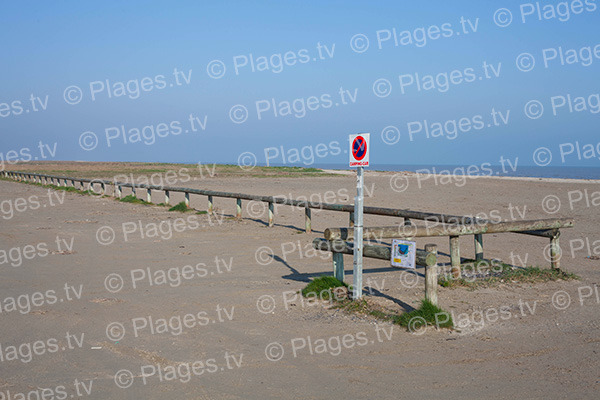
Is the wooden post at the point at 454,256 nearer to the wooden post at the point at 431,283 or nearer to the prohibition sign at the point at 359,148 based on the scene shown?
→ the wooden post at the point at 431,283

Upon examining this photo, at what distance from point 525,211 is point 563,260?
961cm

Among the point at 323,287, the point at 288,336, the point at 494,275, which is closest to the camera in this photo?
the point at 288,336

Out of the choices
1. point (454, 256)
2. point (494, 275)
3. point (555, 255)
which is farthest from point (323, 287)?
point (555, 255)

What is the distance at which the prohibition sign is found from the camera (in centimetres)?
646

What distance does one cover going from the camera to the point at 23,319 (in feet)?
21.6

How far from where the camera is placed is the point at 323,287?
7.56m

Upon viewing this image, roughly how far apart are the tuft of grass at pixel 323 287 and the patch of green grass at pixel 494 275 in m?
1.59

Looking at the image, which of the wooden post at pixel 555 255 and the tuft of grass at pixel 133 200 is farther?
the tuft of grass at pixel 133 200

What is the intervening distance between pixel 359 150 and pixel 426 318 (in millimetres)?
2053

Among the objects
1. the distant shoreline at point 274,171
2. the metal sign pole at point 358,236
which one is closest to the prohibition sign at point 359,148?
the metal sign pole at point 358,236

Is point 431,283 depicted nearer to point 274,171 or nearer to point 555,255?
point 555,255

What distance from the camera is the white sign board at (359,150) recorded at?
21.1 ft

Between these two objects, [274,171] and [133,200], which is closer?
[133,200]

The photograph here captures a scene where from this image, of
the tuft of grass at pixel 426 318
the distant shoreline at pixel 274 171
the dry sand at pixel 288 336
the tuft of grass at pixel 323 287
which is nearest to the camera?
the dry sand at pixel 288 336
